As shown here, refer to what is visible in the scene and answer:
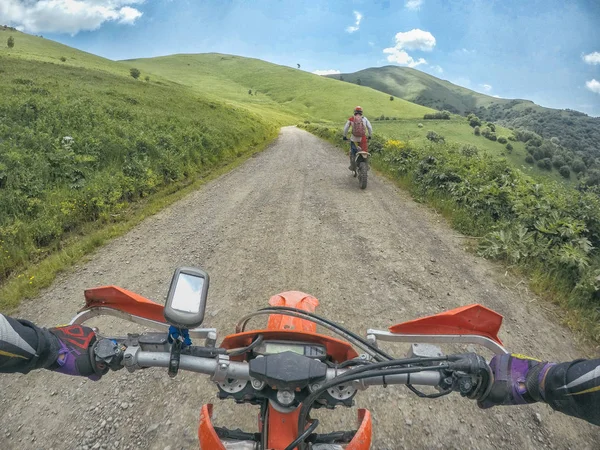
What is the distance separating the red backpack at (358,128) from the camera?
35.5ft

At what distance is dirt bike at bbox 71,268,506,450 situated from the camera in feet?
4.59

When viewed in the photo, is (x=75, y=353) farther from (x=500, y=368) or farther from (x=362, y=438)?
(x=500, y=368)

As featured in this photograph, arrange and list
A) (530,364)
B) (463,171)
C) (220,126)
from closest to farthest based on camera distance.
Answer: (530,364) → (463,171) → (220,126)

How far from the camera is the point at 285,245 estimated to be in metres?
6.41

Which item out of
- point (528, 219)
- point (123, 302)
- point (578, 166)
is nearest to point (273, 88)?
point (578, 166)

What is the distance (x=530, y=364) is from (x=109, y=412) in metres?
3.34

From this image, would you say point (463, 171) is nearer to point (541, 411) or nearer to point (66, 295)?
point (541, 411)

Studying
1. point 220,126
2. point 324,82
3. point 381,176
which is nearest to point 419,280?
point 381,176

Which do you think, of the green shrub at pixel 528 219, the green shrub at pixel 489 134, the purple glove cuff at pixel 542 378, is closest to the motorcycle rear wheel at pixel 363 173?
the green shrub at pixel 528 219

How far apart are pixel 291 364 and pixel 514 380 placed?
0.93 metres

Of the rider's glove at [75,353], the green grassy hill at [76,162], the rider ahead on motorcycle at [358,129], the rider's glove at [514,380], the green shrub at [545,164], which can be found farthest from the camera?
the green shrub at [545,164]

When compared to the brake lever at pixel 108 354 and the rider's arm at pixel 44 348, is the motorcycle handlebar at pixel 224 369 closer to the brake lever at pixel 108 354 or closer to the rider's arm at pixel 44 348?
the brake lever at pixel 108 354

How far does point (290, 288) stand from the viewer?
5055mm

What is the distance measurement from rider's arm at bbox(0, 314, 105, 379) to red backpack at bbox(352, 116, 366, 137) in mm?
10262
